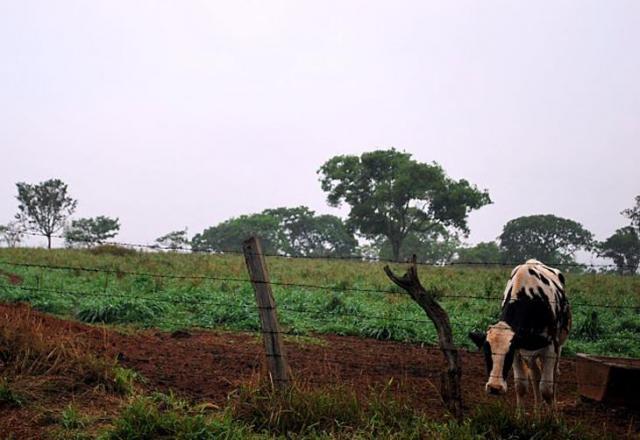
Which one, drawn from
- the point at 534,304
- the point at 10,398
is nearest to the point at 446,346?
the point at 534,304

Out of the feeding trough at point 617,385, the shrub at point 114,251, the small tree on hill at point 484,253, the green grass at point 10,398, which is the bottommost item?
the feeding trough at point 617,385

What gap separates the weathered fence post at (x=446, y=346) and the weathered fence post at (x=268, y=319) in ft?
3.73

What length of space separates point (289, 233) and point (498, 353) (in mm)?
67596

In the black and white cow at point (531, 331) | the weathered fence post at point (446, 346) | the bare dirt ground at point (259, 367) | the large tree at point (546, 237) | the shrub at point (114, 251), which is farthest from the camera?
the large tree at point (546, 237)

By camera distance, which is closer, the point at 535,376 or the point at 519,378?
the point at 519,378

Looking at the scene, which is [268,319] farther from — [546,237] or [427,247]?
[427,247]

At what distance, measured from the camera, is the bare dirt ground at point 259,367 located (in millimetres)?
6047

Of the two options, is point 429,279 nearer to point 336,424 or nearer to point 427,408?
point 427,408

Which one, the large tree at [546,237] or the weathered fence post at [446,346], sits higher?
the large tree at [546,237]

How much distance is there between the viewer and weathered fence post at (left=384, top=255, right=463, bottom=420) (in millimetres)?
5059

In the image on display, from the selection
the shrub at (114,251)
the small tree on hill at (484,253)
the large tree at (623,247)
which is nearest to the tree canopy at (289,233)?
the small tree on hill at (484,253)

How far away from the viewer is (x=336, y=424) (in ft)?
16.2

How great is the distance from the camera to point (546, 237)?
186ft

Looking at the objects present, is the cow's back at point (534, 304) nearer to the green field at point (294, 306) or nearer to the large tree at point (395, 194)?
the green field at point (294, 306)
